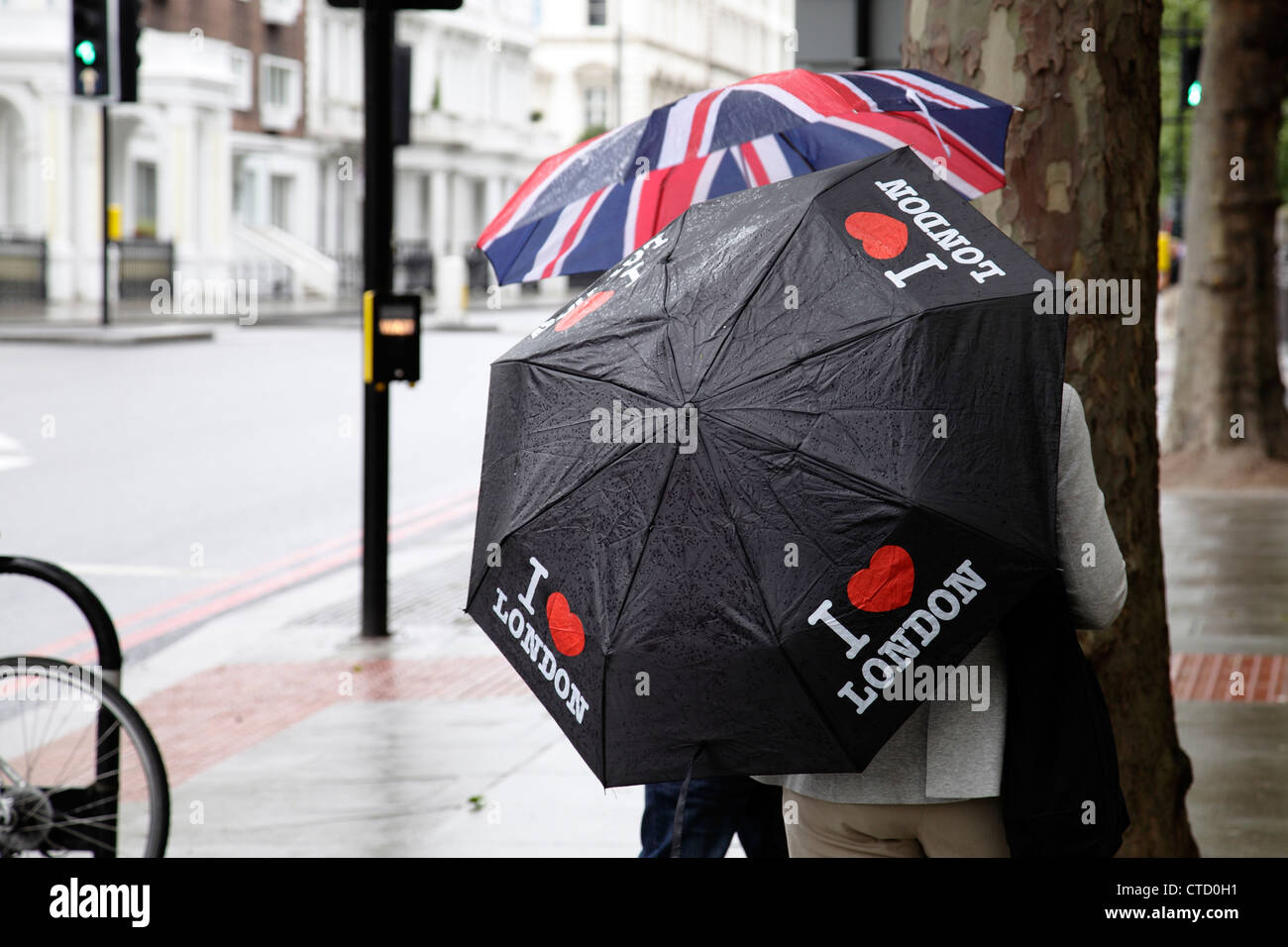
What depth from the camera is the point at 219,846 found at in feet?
16.0

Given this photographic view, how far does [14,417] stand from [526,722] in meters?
11.0

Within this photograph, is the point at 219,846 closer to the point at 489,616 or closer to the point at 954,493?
the point at 489,616

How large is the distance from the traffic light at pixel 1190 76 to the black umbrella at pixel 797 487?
13.1 m

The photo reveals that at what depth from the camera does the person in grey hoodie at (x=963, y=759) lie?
241cm

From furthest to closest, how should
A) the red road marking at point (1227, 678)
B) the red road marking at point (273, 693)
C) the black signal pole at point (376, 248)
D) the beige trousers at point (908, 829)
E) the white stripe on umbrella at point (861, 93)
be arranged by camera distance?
the black signal pole at point (376, 248)
the red road marking at point (1227, 678)
the red road marking at point (273, 693)
the white stripe on umbrella at point (861, 93)
the beige trousers at point (908, 829)

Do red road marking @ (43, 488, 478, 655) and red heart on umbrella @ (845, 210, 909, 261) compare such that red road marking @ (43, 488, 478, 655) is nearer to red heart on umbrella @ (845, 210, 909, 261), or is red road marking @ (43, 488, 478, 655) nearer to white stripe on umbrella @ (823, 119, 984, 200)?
white stripe on umbrella @ (823, 119, 984, 200)

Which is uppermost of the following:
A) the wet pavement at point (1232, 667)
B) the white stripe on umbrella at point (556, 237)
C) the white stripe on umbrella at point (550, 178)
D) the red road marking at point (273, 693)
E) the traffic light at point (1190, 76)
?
the traffic light at point (1190, 76)

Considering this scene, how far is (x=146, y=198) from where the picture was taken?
43812 mm

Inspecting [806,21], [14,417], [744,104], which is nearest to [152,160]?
[14,417]

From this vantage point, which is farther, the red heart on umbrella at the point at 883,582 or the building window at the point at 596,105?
the building window at the point at 596,105

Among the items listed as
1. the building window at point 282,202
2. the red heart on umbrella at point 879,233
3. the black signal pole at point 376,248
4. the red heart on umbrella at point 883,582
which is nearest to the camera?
the red heart on umbrella at point 883,582

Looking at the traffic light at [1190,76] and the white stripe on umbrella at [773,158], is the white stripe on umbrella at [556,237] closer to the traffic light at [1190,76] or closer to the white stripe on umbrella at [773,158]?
the white stripe on umbrella at [773,158]

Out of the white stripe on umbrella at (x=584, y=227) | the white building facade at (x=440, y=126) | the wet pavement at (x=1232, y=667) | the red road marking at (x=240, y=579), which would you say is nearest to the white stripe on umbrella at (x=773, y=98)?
the white stripe on umbrella at (x=584, y=227)

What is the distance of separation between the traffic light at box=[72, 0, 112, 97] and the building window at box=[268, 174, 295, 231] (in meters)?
33.9
